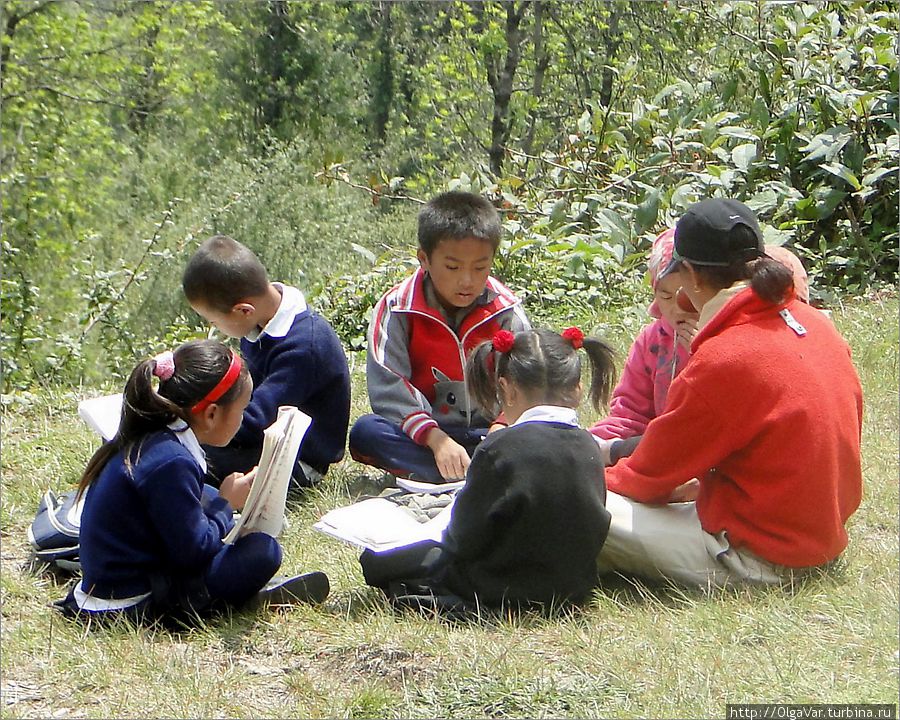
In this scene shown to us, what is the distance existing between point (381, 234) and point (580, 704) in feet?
46.8

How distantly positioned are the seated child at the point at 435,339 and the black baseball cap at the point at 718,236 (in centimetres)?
122

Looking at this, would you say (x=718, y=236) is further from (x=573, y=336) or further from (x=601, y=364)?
(x=601, y=364)

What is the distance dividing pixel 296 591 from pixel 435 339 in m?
1.48

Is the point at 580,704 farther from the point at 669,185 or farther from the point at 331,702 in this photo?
the point at 669,185

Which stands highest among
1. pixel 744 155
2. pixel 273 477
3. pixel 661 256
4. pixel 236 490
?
pixel 744 155

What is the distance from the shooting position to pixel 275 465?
3336mm

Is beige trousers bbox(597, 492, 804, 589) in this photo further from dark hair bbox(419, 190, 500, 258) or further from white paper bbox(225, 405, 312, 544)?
dark hair bbox(419, 190, 500, 258)

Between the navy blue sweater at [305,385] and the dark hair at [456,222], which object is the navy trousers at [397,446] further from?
the dark hair at [456,222]

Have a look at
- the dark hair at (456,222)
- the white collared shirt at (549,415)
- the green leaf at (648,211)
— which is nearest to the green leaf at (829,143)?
the green leaf at (648,211)

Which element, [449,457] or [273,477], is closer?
[273,477]

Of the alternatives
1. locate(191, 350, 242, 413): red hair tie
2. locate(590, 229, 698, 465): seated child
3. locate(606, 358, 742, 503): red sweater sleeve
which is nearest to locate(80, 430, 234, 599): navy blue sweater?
locate(191, 350, 242, 413): red hair tie

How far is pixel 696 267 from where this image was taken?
132 inches

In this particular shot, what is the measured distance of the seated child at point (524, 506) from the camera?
323 centimetres

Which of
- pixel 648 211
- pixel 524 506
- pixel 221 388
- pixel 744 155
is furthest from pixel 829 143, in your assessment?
pixel 221 388
